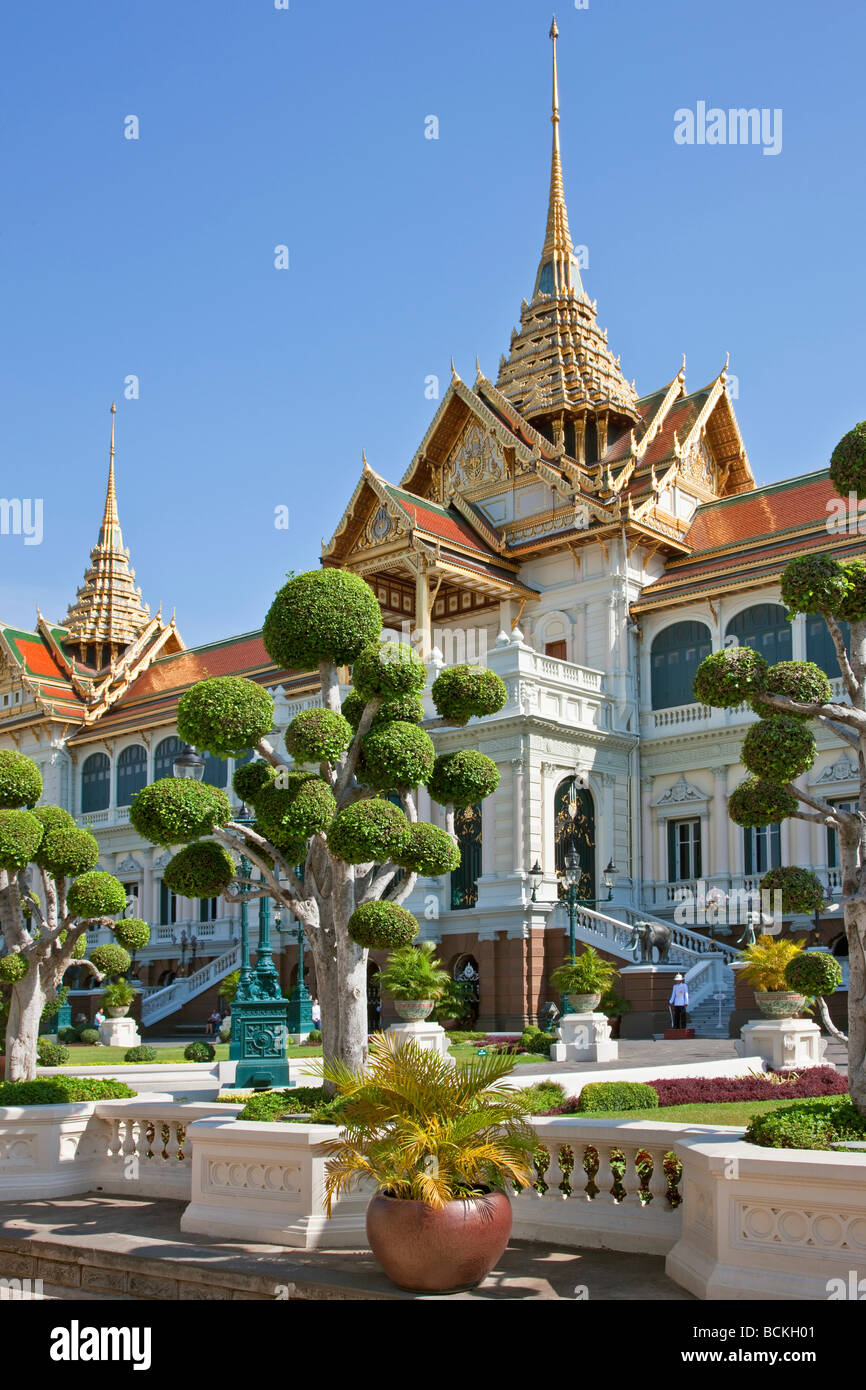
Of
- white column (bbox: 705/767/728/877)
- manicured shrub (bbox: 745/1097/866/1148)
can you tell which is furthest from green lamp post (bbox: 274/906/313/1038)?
manicured shrub (bbox: 745/1097/866/1148)

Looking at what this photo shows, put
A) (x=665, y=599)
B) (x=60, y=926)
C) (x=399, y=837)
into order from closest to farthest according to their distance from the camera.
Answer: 1. (x=399, y=837)
2. (x=60, y=926)
3. (x=665, y=599)

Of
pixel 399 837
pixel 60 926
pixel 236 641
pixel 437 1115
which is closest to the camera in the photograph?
pixel 437 1115


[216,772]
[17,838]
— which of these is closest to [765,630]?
[216,772]

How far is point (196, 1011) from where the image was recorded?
1464 inches

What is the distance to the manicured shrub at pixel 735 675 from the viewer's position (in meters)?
9.31

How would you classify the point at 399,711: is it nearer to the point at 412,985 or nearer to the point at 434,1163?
the point at 434,1163

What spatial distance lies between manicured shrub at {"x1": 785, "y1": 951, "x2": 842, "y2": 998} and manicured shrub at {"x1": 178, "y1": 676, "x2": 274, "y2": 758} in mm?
4389

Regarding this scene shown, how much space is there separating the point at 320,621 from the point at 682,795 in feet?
75.3

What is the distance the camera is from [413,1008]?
21.5 m

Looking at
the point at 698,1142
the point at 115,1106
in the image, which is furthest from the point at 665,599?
the point at 698,1142

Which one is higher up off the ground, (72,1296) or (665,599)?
(665,599)

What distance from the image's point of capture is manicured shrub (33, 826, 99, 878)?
1520 centimetres
